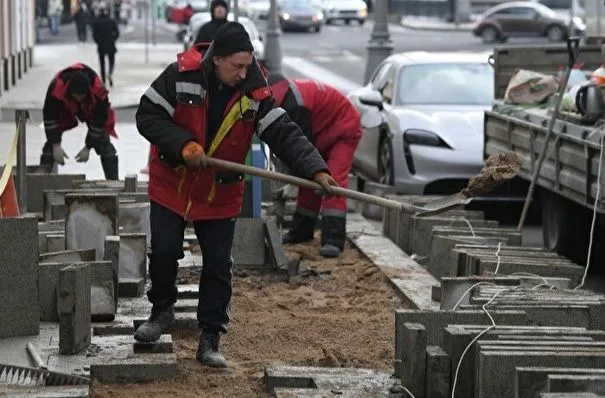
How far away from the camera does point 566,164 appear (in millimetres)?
11977

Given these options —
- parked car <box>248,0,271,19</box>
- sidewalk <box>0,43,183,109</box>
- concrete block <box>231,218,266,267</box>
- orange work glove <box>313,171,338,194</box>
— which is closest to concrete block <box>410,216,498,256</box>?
concrete block <box>231,218,266,267</box>

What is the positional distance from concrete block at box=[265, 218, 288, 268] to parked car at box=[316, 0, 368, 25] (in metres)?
58.0

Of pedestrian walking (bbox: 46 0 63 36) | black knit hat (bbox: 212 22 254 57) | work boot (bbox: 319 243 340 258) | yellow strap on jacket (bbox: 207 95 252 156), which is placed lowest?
pedestrian walking (bbox: 46 0 63 36)

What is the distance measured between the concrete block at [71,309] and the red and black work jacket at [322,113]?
14.3 feet

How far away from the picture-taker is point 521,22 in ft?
181

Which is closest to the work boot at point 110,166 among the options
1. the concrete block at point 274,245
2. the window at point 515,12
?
the concrete block at point 274,245

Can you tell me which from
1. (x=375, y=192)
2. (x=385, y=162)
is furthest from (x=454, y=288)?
(x=385, y=162)

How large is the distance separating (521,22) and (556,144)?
43783mm

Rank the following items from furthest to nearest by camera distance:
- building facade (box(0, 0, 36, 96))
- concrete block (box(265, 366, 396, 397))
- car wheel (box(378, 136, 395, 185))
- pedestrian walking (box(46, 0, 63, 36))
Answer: pedestrian walking (box(46, 0, 63, 36)), building facade (box(0, 0, 36, 96)), car wheel (box(378, 136, 395, 185)), concrete block (box(265, 366, 396, 397))

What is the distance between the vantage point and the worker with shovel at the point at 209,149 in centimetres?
779

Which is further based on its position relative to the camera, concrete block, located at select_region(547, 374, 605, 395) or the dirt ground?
the dirt ground

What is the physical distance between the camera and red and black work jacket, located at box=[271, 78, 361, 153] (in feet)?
39.4

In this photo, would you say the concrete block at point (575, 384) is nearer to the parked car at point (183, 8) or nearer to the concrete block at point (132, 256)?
the concrete block at point (132, 256)

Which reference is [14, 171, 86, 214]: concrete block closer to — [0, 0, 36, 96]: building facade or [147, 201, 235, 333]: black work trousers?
[147, 201, 235, 333]: black work trousers
